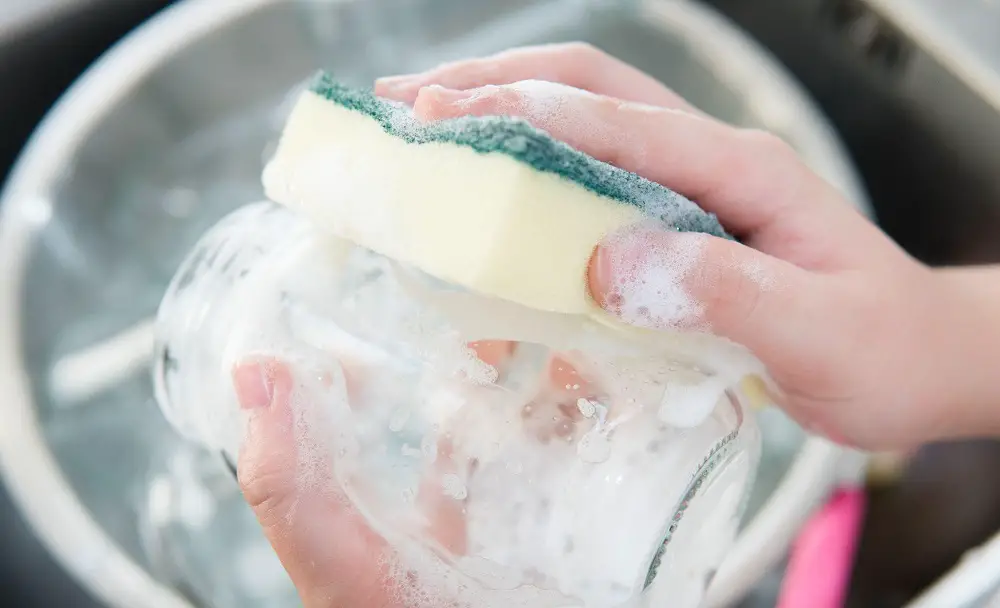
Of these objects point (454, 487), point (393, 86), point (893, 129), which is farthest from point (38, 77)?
point (893, 129)

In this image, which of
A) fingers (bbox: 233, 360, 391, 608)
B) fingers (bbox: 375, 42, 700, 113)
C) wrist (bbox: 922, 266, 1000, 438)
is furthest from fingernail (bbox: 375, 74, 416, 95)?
wrist (bbox: 922, 266, 1000, 438)

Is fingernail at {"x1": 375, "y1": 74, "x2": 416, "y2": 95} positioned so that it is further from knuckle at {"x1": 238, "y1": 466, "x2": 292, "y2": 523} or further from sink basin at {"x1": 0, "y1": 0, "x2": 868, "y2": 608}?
sink basin at {"x1": 0, "y1": 0, "x2": 868, "y2": 608}

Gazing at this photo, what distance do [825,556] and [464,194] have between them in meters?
0.47

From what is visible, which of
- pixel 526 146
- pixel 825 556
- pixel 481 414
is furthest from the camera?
pixel 825 556

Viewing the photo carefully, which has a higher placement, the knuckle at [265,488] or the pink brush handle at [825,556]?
the knuckle at [265,488]

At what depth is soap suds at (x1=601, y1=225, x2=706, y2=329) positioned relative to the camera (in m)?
0.31

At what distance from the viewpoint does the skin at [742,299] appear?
1.13ft

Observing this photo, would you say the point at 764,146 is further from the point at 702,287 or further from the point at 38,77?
the point at 38,77

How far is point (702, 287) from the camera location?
34 cm

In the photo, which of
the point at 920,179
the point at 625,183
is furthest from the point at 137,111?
the point at 920,179

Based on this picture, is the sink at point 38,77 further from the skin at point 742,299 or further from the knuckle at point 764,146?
the knuckle at point 764,146

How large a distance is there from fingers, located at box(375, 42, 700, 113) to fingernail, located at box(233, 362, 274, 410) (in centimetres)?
15

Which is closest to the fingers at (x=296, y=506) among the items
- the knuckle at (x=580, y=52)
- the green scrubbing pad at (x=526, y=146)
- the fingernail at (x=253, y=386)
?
the fingernail at (x=253, y=386)

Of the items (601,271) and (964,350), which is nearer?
(601,271)
